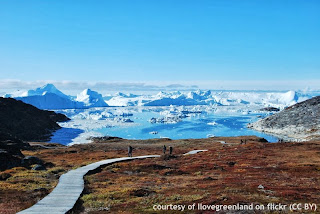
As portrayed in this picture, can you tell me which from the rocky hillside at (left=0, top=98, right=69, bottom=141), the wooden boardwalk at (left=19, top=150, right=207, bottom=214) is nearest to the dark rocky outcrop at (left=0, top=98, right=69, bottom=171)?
the rocky hillside at (left=0, top=98, right=69, bottom=141)

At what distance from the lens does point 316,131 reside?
359ft

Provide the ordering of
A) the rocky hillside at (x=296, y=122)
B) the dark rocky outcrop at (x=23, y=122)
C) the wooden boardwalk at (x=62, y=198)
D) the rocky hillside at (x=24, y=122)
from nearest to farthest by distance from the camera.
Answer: the wooden boardwalk at (x=62, y=198) < the rocky hillside at (x=296, y=122) < the dark rocky outcrop at (x=23, y=122) < the rocky hillside at (x=24, y=122)

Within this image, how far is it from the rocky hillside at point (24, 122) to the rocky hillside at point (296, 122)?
4336 inches

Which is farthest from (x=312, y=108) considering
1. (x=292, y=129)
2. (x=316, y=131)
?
(x=316, y=131)

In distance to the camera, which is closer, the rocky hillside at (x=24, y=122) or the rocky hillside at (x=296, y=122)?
the rocky hillside at (x=296, y=122)

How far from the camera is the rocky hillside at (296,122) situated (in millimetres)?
115544

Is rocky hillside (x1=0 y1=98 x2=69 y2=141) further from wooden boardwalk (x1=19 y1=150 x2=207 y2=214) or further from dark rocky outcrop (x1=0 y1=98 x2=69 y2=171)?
wooden boardwalk (x1=19 y1=150 x2=207 y2=214)

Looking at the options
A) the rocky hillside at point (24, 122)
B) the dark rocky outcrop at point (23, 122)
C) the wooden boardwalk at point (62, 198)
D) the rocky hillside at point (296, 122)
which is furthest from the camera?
the rocky hillside at point (24, 122)

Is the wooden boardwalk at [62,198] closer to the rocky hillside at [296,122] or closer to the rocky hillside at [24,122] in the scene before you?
the rocky hillside at [296,122]

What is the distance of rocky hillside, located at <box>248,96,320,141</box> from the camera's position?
379 ft

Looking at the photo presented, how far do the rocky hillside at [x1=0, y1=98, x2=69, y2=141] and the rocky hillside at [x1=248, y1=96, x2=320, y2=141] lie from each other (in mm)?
110129

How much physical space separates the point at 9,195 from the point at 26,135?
4552 inches

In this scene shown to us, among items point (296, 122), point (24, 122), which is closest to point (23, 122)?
point (24, 122)

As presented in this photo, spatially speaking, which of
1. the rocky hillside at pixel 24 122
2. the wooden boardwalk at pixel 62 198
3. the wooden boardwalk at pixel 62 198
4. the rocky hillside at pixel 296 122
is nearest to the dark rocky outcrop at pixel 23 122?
the rocky hillside at pixel 24 122
